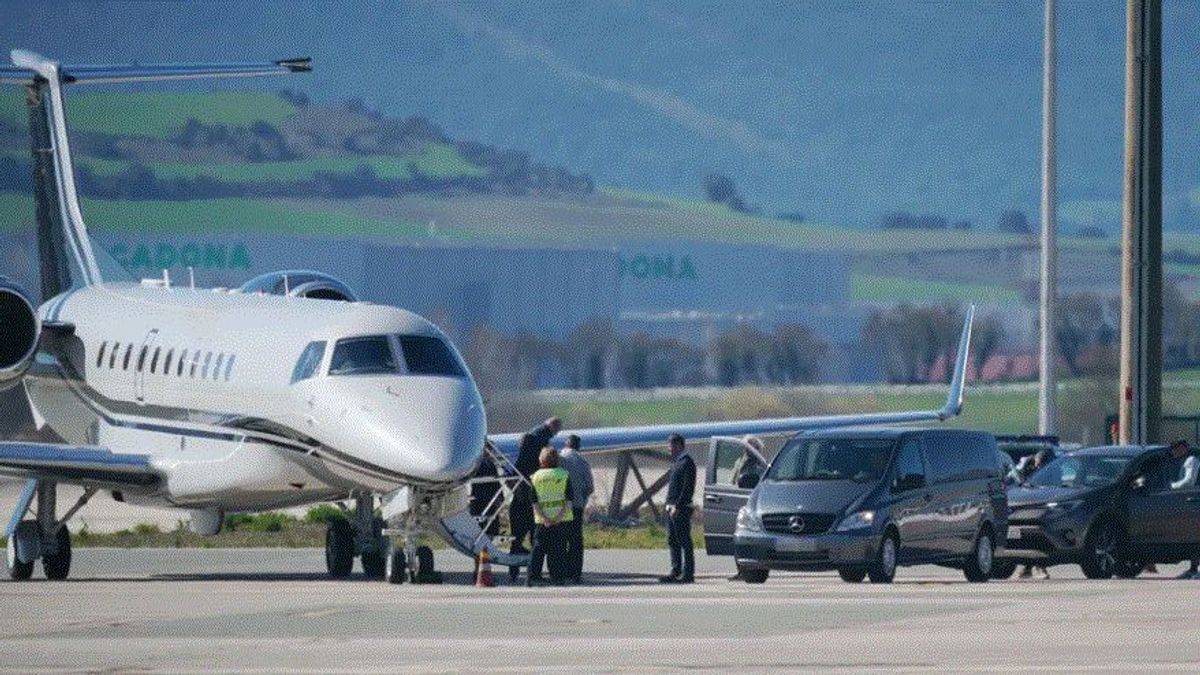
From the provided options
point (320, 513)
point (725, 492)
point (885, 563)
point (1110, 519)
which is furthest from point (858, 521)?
point (320, 513)

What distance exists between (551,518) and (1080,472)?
717 centimetres

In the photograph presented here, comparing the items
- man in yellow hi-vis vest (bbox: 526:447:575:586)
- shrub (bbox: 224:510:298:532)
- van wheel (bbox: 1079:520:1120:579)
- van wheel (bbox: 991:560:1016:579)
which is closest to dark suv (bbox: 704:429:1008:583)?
van wheel (bbox: 991:560:1016:579)

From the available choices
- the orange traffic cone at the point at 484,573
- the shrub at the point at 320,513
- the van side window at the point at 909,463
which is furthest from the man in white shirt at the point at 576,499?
the shrub at the point at 320,513

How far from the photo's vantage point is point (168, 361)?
3616 cm

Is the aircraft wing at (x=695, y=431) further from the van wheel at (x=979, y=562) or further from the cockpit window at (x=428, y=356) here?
the van wheel at (x=979, y=562)

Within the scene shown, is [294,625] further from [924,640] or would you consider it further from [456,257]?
[456,257]

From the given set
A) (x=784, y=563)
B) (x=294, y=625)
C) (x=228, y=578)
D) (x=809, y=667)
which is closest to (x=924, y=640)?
(x=809, y=667)

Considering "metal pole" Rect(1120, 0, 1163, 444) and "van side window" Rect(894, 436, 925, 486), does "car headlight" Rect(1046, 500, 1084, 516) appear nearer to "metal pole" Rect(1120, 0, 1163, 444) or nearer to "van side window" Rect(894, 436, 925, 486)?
"van side window" Rect(894, 436, 925, 486)

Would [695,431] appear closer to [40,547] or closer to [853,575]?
[853,575]

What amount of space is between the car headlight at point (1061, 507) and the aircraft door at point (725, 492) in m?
3.40

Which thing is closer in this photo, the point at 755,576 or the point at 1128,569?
the point at 755,576

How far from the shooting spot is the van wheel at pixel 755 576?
32.6 m

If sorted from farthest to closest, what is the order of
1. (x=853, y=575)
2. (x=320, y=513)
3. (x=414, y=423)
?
(x=320, y=513) < (x=853, y=575) < (x=414, y=423)

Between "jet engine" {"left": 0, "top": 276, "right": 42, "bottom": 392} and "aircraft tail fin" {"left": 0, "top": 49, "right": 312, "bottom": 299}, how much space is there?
380 centimetres
